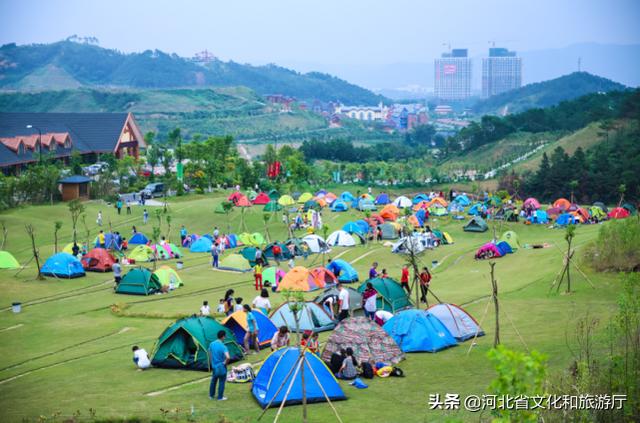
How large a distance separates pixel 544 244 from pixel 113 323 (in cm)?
2275

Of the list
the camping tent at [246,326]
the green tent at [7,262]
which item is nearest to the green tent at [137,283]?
the green tent at [7,262]

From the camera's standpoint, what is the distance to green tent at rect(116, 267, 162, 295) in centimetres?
2866

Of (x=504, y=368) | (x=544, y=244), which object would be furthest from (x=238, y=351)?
(x=544, y=244)

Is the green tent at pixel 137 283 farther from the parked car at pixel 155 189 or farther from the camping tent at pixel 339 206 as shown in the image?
the parked car at pixel 155 189

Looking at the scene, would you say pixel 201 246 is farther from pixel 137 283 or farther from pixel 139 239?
pixel 137 283

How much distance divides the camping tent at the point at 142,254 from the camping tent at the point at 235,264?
4.13 m

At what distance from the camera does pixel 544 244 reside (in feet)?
127

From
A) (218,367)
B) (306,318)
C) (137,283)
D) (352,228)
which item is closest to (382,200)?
(352,228)

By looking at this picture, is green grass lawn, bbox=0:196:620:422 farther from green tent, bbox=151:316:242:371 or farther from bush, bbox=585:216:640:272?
bush, bbox=585:216:640:272

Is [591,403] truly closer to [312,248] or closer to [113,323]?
[113,323]

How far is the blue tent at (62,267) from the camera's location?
31312 millimetres

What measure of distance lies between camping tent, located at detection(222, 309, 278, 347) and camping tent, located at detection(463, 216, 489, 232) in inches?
1102

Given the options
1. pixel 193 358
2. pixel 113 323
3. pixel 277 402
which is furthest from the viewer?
pixel 113 323

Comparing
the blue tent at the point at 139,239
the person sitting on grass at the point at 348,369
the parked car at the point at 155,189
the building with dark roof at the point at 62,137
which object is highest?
the building with dark roof at the point at 62,137
